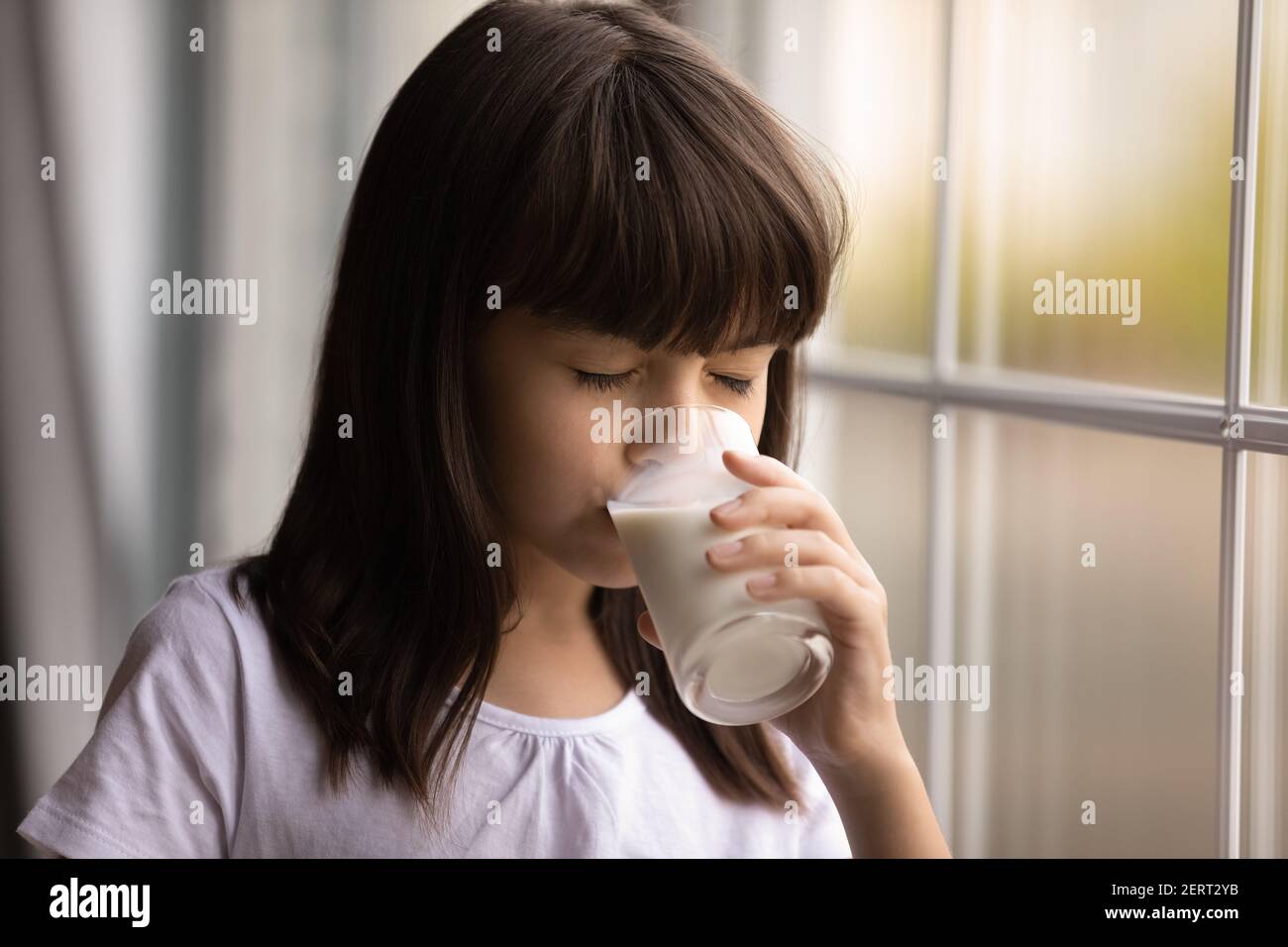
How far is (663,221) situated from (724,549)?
24 centimetres

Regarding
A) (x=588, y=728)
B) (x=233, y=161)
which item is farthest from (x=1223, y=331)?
(x=233, y=161)

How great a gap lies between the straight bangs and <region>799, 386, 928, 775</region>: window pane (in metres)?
1.00

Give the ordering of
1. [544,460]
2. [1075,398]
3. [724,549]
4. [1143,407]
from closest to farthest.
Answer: [724,549], [544,460], [1143,407], [1075,398]

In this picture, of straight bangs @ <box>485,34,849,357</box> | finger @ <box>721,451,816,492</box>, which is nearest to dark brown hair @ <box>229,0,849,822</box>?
straight bangs @ <box>485,34,849,357</box>

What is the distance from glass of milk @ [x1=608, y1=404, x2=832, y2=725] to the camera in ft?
2.28

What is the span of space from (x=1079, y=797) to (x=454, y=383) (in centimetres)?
97

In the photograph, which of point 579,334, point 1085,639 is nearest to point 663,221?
point 579,334

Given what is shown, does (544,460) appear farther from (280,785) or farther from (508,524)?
(280,785)

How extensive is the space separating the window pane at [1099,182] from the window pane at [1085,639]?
0.34ft

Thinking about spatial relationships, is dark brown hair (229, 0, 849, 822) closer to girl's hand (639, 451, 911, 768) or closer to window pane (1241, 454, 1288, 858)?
girl's hand (639, 451, 911, 768)

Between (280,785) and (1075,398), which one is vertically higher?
(1075,398)

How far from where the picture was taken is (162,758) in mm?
814
